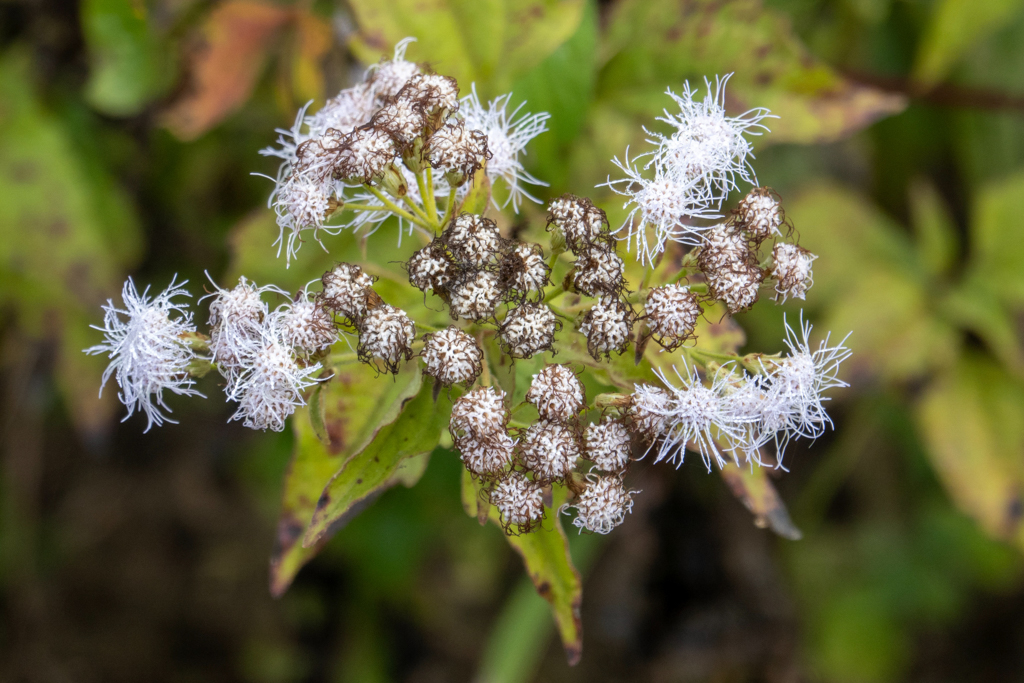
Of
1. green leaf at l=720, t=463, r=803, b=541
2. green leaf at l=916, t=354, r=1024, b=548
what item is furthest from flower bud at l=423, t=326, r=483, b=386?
green leaf at l=916, t=354, r=1024, b=548

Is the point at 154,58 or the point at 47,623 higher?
the point at 154,58

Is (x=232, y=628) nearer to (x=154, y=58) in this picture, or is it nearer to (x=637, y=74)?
(x=154, y=58)

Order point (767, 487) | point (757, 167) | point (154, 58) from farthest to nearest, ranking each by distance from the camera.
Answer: point (757, 167)
point (154, 58)
point (767, 487)

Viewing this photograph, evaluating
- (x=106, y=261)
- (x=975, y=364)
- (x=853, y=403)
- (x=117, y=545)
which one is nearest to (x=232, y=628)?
(x=117, y=545)

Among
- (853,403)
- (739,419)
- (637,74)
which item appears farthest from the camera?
(853,403)

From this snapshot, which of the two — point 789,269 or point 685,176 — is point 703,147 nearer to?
point 685,176

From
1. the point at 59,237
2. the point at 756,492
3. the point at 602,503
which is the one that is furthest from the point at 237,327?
the point at 59,237

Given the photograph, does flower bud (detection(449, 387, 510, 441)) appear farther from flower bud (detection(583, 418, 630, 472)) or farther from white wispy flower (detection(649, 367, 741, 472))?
white wispy flower (detection(649, 367, 741, 472))
